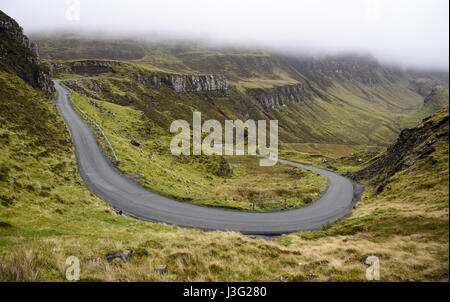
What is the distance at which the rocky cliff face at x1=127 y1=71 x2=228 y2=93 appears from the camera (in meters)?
131

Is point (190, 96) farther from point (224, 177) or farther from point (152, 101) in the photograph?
point (224, 177)

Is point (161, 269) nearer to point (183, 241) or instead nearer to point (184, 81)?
point (183, 241)

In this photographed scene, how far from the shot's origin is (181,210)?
21.0 m

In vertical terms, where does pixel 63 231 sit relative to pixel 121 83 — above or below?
below

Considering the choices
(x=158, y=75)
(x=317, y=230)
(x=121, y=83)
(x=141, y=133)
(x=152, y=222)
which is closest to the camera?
(x=152, y=222)

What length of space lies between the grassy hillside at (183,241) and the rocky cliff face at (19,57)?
2788cm

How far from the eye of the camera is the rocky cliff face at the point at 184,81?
131375 mm

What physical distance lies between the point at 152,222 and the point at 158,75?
457ft

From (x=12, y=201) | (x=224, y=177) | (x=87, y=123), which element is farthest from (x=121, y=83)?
(x=12, y=201)

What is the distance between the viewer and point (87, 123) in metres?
39.6

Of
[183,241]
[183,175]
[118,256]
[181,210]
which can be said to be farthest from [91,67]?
[118,256]

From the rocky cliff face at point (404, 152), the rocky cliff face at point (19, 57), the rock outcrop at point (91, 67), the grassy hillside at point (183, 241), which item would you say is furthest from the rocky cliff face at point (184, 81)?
the rocky cliff face at point (404, 152)

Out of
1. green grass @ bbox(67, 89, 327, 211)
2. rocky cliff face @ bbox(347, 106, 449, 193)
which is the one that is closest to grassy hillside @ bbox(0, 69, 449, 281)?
rocky cliff face @ bbox(347, 106, 449, 193)

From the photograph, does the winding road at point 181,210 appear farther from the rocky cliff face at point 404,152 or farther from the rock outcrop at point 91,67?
the rock outcrop at point 91,67
